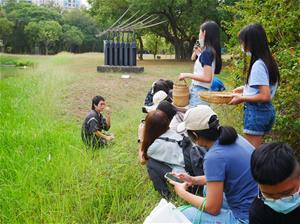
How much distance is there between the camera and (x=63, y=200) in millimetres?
3686

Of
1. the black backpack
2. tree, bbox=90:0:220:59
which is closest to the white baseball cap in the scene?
the black backpack

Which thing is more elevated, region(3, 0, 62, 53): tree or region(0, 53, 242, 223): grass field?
region(3, 0, 62, 53): tree

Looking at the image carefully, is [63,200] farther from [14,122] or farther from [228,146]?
[14,122]

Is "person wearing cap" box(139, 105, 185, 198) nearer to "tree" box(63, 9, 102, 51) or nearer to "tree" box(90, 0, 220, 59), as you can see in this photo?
"tree" box(90, 0, 220, 59)

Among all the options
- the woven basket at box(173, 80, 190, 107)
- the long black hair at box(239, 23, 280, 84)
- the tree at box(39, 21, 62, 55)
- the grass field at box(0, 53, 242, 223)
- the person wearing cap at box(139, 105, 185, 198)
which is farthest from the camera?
the tree at box(39, 21, 62, 55)

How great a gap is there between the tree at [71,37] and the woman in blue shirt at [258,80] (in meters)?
45.7

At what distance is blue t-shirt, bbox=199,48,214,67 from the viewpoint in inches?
152

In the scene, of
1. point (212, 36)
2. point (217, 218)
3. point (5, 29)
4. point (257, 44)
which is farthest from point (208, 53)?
point (5, 29)

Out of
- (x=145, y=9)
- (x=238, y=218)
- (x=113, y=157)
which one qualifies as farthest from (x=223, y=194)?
(x=145, y=9)

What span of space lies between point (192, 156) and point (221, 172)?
0.95 m

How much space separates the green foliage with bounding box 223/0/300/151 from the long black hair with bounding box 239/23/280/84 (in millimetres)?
572

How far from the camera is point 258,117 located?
3.34 meters

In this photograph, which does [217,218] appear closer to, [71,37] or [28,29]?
[28,29]

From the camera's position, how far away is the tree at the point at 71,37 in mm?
47291
